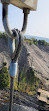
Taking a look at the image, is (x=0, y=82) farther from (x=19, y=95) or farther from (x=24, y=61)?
(x=24, y=61)

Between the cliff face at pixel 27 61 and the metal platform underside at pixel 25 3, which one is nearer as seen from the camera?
the metal platform underside at pixel 25 3

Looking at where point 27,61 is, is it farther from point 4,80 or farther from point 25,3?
point 25,3

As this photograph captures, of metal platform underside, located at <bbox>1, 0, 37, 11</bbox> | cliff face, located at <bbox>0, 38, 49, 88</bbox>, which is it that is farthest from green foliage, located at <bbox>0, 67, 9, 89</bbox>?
metal platform underside, located at <bbox>1, 0, 37, 11</bbox>

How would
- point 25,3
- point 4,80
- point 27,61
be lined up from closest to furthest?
point 25,3 → point 4,80 → point 27,61

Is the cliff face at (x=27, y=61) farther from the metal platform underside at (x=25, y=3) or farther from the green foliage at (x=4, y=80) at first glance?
the metal platform underside at (x=25, y=3)

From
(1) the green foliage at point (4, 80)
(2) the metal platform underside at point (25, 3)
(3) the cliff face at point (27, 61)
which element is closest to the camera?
(2) the metal platform underside at point (25, 3)

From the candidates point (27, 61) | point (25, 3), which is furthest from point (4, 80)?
point (25, 3)

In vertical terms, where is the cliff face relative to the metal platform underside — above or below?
below

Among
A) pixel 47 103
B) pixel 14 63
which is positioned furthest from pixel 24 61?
pixel 14 63

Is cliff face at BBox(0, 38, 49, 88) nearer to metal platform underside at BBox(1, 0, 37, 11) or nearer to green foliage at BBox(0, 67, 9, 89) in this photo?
green foliage at BBox(0, 67, 9, 89)

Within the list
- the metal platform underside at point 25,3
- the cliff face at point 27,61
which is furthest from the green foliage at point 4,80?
the metal platform underside at point 25,3

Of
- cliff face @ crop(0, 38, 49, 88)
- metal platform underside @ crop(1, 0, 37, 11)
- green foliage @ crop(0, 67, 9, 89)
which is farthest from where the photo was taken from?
cliff face @ crop(0, 38, 49, 88)
